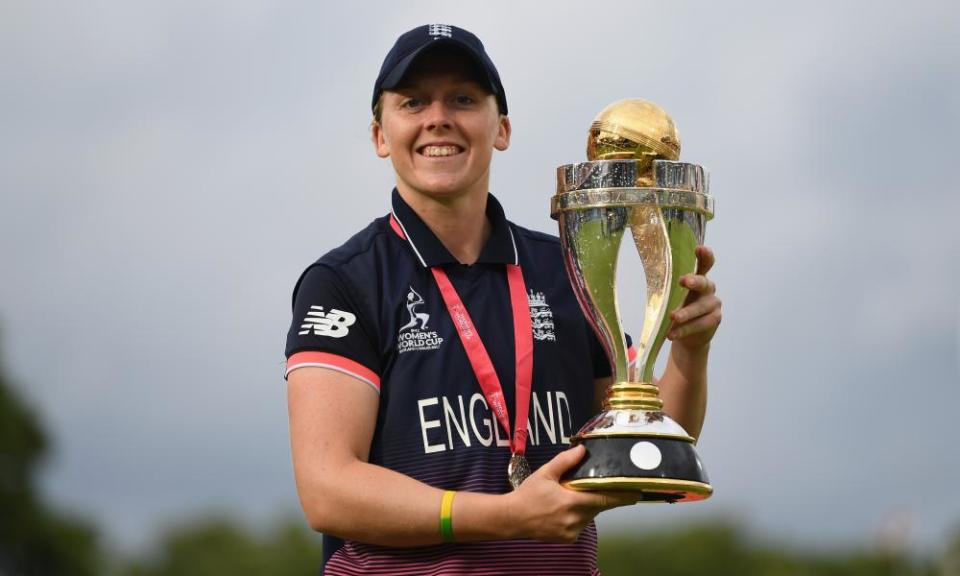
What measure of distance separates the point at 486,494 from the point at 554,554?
1.27 feet

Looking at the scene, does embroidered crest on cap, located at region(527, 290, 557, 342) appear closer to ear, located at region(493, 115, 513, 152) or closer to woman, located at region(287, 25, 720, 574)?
woman, located at region(287, 25, 720, 574)

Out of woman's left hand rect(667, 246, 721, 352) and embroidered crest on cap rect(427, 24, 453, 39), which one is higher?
embroidered crest on cap rect(427, 24, 453, 39)

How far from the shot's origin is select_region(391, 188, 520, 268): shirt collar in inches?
196

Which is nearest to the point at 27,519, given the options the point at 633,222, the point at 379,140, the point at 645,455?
the point at 379,140

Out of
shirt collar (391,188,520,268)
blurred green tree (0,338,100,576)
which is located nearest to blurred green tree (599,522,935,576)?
blurred green tree (0,338,100,576)

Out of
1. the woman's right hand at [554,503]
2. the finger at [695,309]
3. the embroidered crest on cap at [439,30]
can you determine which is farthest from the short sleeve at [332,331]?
the finger at [695,309]

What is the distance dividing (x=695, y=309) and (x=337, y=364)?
994 millimetres

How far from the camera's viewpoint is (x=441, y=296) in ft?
16.1

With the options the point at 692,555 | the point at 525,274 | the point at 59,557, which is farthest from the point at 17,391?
the point at 525,274

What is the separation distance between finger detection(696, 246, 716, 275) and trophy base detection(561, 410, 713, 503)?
1.62 ft

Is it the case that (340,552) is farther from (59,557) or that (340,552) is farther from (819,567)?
(819,567)

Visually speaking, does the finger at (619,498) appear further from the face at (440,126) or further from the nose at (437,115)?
the nose at (437,115)

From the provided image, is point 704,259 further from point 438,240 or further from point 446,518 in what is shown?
point 446,518

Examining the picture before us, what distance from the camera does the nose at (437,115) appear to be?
16.0ft
